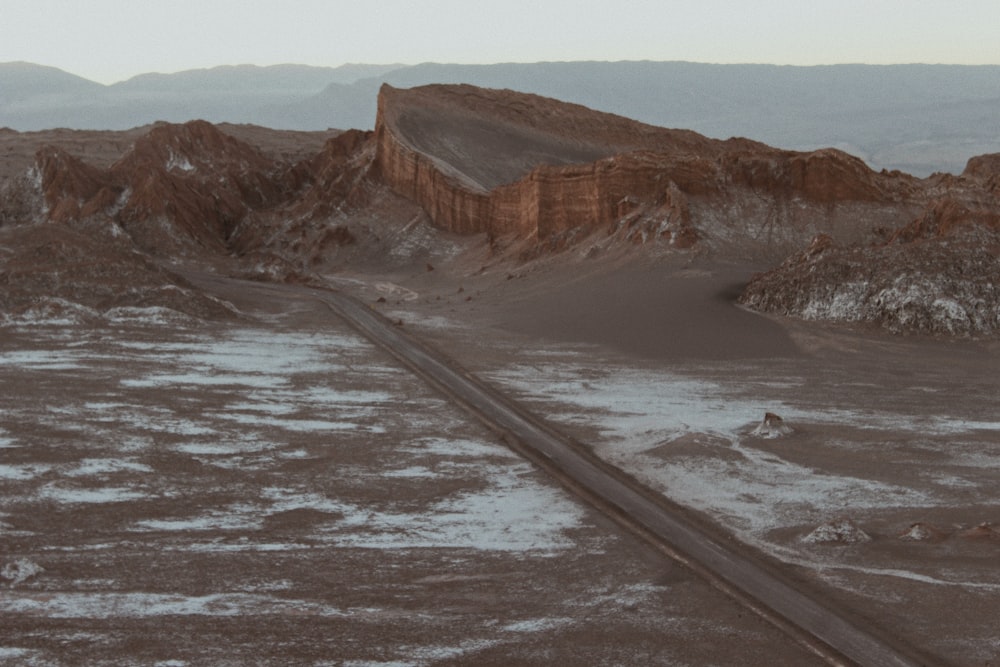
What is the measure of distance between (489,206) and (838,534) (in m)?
28.7

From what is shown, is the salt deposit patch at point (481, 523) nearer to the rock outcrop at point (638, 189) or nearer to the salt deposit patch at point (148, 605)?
the salt deposit patch at point (148, 605)

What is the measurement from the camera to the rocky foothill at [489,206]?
1061 inches

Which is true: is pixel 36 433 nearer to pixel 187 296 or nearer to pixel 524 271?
pixel 187 296

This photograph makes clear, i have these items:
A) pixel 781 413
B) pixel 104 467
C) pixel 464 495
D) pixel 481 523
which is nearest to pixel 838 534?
pixel 481 523

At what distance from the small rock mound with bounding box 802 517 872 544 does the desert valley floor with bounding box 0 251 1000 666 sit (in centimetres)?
3

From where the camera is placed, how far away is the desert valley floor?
1008 cm

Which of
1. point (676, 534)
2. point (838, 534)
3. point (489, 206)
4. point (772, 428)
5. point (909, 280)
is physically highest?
point (489, 206)

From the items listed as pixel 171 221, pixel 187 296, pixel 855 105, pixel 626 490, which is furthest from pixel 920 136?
pixel 626 490

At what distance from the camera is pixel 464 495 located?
46.6 ft

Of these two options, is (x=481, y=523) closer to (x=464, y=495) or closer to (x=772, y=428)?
(x=464, y=495)

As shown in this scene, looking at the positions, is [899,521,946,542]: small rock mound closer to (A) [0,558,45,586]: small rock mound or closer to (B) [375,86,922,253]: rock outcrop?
(A) [0,558,45,586]: small rock mound

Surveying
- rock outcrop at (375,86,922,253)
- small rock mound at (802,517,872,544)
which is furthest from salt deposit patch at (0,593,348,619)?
rock outcrop at (375,86,922,253)

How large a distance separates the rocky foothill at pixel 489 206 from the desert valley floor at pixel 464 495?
199 centimetres

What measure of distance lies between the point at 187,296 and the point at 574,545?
1884cm
